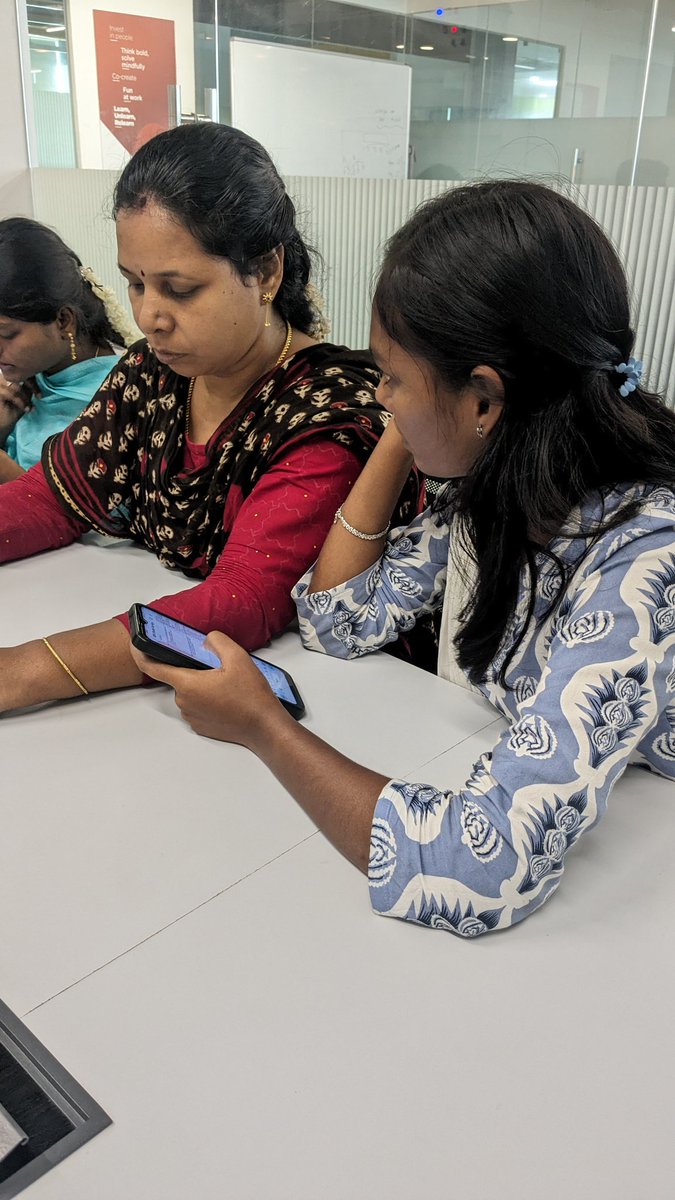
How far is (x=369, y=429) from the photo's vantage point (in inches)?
47.1

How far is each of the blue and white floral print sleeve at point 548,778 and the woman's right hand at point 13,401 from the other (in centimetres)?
151

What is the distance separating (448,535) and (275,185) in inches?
21.6

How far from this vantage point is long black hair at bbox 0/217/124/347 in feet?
5.77

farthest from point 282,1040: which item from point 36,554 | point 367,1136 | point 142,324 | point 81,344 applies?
point 81,344

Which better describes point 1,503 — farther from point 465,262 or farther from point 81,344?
point 465,262

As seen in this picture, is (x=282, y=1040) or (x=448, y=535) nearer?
(x=282, y=1040)

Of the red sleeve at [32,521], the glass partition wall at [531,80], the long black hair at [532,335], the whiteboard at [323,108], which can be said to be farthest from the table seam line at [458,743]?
the whiteboard at [323,108]

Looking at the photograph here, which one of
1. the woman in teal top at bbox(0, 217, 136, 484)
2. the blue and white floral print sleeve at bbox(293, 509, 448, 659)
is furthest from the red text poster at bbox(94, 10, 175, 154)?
the blue and white floral print sleeve at bbox(293, 509, 448, 659)

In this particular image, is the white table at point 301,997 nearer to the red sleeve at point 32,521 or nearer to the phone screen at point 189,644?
the phone screen at point 189,644

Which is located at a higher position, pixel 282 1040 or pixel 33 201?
pixel 33 201

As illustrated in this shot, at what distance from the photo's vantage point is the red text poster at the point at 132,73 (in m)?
3.24

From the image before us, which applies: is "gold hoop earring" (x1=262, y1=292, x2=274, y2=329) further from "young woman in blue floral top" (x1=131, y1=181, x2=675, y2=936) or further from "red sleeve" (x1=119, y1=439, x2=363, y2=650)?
"young woman in blue floral top" (x1=131, y1=181, x2=675, y2=936)

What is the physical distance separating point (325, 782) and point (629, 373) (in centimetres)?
45

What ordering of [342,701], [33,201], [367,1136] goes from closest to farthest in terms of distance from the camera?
[367,1136], [342,701], [33,201]
